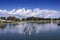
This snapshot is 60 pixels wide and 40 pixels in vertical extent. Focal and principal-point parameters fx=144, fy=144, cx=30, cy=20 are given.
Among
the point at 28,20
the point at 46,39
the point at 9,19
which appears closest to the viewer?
the point at 46,39

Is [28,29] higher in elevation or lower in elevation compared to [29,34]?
higher

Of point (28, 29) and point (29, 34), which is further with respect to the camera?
point (28, 29)

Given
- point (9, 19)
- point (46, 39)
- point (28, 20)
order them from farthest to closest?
point (9, 19) < point (28, 20) < point (46, 39)

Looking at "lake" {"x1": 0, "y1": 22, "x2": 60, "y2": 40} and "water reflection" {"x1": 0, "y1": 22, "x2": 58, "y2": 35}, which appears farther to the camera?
"water reflection" {"x1": 0, "y1": 22, "x2": 58, "y2": 35}

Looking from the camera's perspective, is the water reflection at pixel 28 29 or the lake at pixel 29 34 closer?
the lake at pixel 29 34

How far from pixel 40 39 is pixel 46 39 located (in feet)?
1.09

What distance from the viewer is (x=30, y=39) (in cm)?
826

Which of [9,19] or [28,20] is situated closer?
[28,20]

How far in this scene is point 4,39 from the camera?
8.23 m

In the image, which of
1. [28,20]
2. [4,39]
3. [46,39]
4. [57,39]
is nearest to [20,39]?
[4,39]

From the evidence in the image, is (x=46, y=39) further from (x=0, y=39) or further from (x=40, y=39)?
(x=0, y=39)

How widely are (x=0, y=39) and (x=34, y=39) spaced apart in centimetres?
194

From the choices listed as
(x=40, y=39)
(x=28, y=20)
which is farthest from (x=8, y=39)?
(x=28, y=20)

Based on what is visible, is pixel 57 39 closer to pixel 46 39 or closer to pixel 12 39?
pixel 46 39
